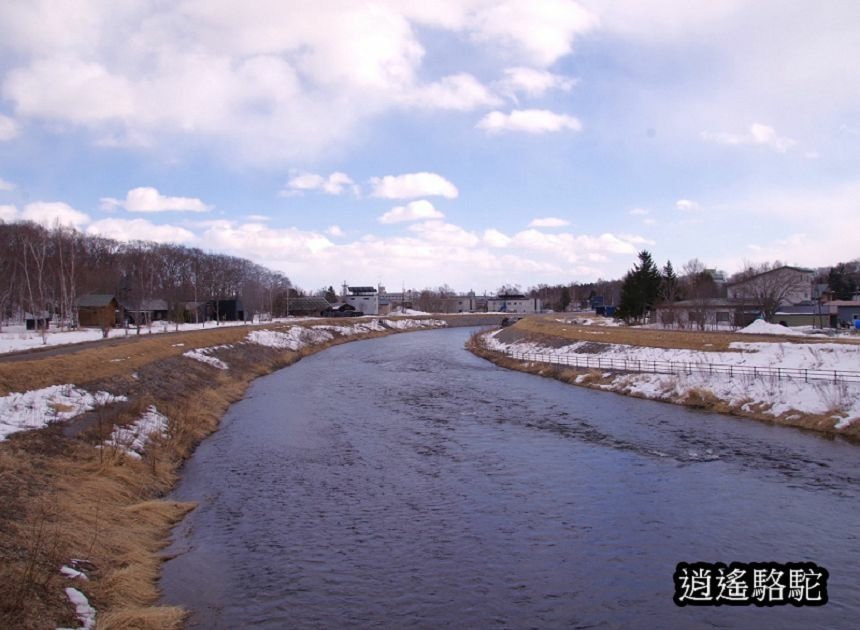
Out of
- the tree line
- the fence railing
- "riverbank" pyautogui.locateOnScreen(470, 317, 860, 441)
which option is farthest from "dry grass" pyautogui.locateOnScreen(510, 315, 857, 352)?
the tree line

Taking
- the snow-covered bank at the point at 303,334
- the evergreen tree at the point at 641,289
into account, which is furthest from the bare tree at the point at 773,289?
the snow-covered bank at the point at 303,334

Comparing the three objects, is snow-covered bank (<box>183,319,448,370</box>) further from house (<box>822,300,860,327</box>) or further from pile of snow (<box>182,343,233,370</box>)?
house (<box>822,300,860,327</box>)

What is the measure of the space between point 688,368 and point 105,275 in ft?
278

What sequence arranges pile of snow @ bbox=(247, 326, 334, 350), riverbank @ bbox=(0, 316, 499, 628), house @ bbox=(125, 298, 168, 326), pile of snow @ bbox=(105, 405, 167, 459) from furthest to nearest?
house @ bbox=(125, 298, 168, 326) < pile of snow @ bbox=(247, 326, 334, 350) < pile of snow @ bbox=(105, 405, 167, 459) < riverbank @ bbox=(0, 316, 499, 628)

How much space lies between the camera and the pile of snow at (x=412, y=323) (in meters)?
124

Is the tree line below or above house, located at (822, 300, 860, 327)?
above

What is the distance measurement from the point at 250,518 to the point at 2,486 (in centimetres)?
515

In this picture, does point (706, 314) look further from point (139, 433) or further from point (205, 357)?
point (139, 433)

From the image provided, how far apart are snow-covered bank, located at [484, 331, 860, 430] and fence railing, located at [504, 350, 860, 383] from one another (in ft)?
1.64

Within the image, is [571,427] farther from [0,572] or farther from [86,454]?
[0,572]

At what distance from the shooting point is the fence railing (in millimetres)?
30344

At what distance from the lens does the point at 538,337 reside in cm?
6575

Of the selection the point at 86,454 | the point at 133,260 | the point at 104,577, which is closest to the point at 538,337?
the point at 86,454

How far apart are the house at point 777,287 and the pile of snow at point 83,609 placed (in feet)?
220
